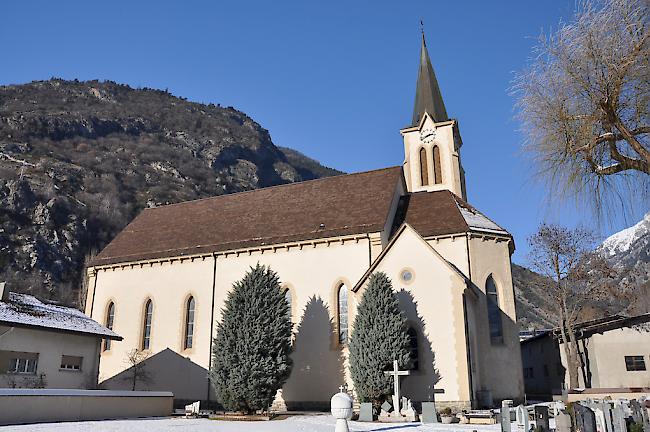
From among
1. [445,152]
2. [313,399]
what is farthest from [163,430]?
[445,152]

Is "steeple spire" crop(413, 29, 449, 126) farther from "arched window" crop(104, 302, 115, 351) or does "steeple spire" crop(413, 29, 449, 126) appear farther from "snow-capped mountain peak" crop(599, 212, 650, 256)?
"arched window" crop(104, 302, 115, 351)

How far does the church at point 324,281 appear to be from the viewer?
21844 mm

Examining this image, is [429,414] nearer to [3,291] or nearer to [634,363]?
[634,363]

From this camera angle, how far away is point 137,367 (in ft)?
91.0

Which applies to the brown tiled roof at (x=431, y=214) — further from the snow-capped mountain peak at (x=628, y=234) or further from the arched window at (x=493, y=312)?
the snow-capped mountain peak at (x=628, y=234)

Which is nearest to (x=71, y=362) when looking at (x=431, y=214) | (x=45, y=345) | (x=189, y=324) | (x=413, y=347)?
(x=45, y=345)

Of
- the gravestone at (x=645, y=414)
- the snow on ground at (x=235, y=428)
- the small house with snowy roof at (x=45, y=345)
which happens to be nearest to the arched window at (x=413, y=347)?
the snow on ground at (x=235, y=428)

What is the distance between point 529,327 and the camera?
85.6 m

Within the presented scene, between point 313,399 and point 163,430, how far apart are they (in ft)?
33.4

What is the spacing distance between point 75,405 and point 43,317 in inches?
194

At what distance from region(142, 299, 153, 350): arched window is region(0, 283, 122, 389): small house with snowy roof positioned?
5193 millimetres

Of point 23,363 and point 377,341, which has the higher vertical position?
point 377,341

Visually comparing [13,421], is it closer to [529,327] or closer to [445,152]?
[445,152]

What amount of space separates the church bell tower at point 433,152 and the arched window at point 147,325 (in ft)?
60.8
